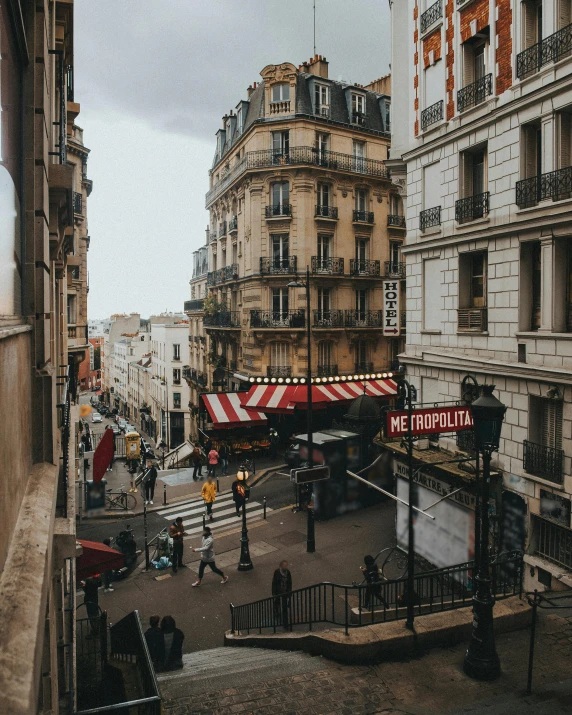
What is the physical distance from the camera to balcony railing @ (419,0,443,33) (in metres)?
16.6

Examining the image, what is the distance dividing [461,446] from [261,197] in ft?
77.4

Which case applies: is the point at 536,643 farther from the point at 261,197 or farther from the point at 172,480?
the point at 261,197

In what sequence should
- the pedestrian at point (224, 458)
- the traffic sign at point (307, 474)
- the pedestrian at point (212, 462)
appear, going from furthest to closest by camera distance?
the pedestrian at point (224, 458), the pedestrian at point (212, 462), the traffic sign at point (307, 474)

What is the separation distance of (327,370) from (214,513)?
14458mm

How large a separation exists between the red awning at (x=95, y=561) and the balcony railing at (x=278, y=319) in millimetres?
22867

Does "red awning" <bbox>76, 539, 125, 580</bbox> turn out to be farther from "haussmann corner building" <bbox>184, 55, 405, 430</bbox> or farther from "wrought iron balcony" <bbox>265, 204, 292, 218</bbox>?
"wrought iron balcony" <bbox>265, 204, 292, 218</bbox>

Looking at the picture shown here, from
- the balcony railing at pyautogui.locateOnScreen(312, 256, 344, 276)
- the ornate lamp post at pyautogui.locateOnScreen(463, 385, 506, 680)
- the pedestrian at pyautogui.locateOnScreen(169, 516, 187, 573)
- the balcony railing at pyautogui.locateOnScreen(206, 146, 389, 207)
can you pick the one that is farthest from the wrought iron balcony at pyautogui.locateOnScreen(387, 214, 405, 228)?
→ the ornate lamp post at pyautogui.locateOnScreen(463, 385, 506, 680)

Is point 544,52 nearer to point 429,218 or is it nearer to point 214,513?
point 429,218

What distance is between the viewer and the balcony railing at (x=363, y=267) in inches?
1403

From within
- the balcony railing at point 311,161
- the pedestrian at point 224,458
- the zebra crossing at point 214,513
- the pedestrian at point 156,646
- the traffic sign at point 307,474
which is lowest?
the zebra crossing at point 214,513

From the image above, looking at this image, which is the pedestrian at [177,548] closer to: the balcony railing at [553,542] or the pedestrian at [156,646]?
the pedestrian at [156,646]

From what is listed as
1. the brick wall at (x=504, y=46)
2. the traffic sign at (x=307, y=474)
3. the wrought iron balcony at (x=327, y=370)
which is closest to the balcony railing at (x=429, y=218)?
the brick wall at (x=504, y=46)

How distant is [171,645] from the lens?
10.7m

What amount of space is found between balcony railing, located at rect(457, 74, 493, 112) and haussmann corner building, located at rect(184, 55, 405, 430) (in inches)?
721
